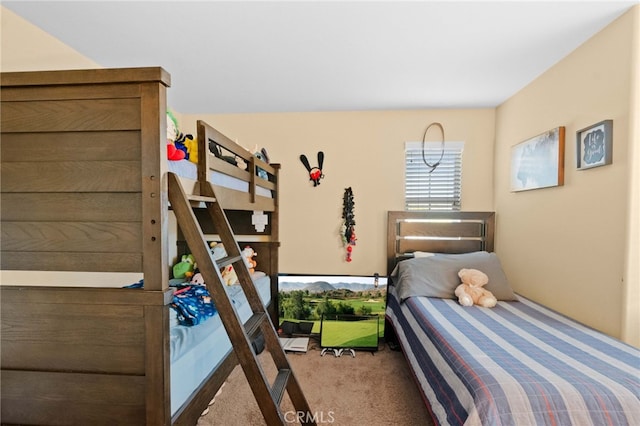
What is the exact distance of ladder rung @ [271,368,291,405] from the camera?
4.39 feet

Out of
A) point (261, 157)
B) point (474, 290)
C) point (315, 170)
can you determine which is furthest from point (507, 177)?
point (261, 157)

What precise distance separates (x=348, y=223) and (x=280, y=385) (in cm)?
190

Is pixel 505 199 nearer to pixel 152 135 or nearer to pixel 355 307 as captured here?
pixel 355 307

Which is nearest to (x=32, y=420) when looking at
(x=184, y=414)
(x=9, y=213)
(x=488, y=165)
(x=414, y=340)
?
(x=184, y=414)

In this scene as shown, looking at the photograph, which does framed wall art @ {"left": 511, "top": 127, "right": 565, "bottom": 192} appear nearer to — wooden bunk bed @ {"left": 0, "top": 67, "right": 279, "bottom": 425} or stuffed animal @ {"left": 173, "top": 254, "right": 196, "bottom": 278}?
wooden bunk bed @ {"left": 0, "top": 67, "right": 279, "bottom": 425}

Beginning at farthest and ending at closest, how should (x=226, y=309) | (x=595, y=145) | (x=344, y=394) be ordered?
(x=344, y=394) < (x=595, y=145) < (x=226, y=309)

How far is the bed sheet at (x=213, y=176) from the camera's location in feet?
4.91

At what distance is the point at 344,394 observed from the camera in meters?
2.05

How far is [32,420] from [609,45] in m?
3.30

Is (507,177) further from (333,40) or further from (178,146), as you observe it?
(178,146)

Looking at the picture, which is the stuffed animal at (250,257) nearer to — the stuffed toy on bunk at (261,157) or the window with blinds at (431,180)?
the stuffed toy on bunk at (261,157)

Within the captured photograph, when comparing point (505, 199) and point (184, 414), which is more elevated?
point (505, 199)

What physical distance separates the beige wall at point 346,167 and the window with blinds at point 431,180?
3.0 inches

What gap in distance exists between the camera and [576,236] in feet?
6.44
